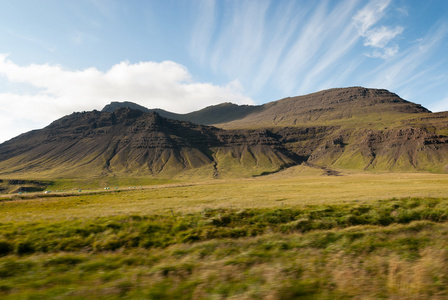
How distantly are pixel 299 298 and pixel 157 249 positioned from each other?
8456 millimetres

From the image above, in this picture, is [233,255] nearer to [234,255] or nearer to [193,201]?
[234,255]

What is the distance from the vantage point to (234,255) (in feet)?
37.8

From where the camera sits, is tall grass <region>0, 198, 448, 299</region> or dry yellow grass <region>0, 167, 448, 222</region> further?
dry yellow grass <region>0, 167, 448, 222</region>

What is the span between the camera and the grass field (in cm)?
761

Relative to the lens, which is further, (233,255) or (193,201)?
(193,201)

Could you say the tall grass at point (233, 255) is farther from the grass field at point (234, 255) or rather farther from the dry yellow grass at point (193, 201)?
the dry yellow grass at point (193, 201)

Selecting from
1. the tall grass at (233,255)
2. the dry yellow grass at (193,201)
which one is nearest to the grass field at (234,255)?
the tall grass at (233,255)

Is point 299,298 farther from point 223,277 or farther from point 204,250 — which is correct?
point 204,250

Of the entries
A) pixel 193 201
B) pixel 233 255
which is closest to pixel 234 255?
pixel 233 255

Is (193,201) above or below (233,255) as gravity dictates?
below

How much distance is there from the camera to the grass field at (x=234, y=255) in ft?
25.0

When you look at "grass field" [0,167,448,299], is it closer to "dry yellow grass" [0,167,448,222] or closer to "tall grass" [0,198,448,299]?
"tall grass" [0,198,448,299]

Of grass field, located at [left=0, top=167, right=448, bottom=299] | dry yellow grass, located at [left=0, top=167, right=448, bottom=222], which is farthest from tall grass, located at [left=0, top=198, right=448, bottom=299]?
dry yellow grass, located at [left=0, top=167, right=448, bottom=222]

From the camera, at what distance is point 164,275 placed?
9102mm
